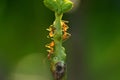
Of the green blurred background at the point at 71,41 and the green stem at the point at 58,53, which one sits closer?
the green stem at the point at 58,53

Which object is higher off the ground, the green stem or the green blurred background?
the green blurred background

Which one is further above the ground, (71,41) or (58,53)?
(71,41)

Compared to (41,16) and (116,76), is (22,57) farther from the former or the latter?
(116,76)

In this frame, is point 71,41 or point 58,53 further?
point 71,41

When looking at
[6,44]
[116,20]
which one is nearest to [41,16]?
→ [6,44]

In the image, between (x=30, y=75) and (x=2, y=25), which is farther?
(x=30, y=75)

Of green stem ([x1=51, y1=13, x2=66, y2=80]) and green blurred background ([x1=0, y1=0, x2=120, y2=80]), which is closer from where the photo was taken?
green stem ([x1=51, y1=13, x2=66, y2=80])

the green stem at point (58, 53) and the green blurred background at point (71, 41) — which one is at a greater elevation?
the green blurred background at point (71, 41)

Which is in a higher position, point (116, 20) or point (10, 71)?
point (116, 20)
